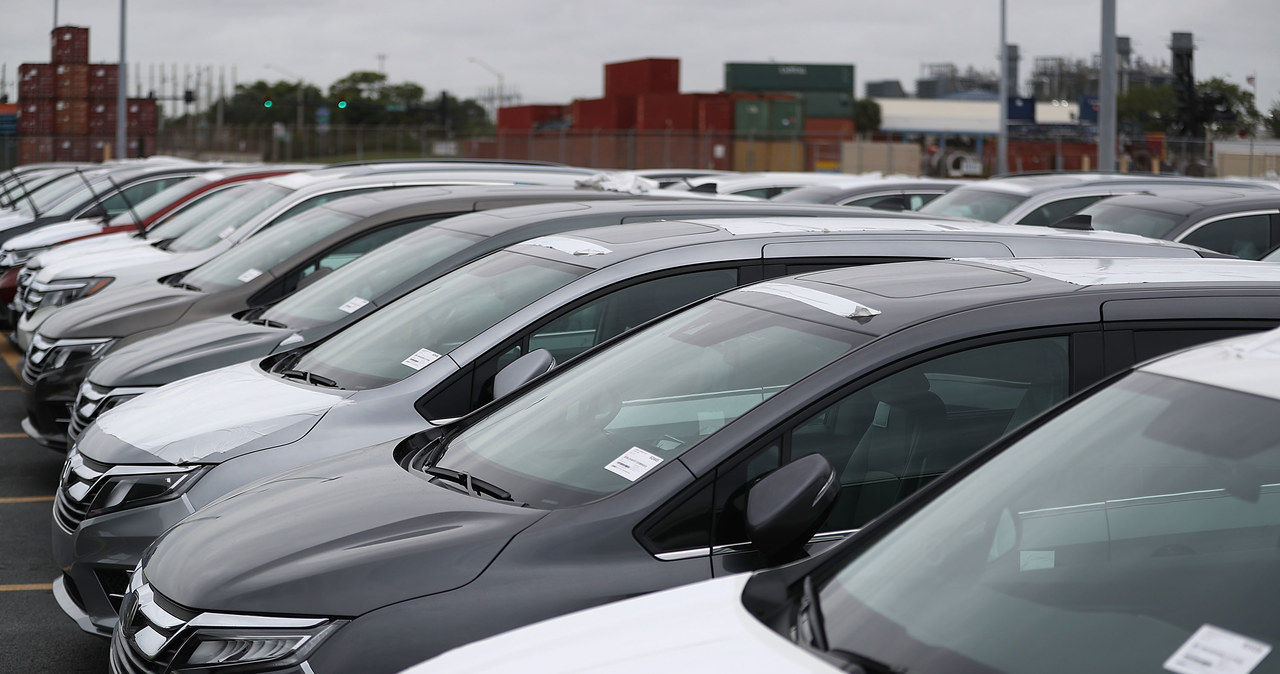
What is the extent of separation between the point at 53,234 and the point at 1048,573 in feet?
49.2

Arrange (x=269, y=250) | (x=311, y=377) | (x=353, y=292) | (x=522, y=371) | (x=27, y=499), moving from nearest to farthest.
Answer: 1. (x=522, y=371)
2. (x=311, y=377)
3. (x=353, y=292)
4. (x=27, y=499)
5. (x=269, y=250)

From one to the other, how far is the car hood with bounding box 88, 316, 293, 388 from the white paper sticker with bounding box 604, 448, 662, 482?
3.32 m

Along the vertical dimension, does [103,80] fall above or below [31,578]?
above

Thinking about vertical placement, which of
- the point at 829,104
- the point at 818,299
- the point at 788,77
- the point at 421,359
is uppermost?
the point at 788,77

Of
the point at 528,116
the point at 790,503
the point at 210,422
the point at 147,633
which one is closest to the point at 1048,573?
the point at 790,503

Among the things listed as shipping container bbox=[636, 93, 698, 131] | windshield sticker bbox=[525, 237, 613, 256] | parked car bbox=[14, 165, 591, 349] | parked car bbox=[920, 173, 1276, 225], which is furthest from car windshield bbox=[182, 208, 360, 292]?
shipping container bbox=[636, 93, 698, 131]

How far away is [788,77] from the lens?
61.8 meters

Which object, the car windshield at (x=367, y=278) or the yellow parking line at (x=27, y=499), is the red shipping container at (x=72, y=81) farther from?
the car windshield at (x=367, y=278)

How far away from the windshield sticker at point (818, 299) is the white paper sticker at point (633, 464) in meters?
0.68

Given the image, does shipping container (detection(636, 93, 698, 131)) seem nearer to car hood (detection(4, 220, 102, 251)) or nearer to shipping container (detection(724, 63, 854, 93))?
A: shipping container (detection(724, 63, 854, 93))

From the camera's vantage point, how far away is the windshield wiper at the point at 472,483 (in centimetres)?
339

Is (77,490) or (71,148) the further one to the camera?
(71,148)

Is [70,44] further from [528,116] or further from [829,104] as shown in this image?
[829,104]

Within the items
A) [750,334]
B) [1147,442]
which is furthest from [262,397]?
[1147,442]
